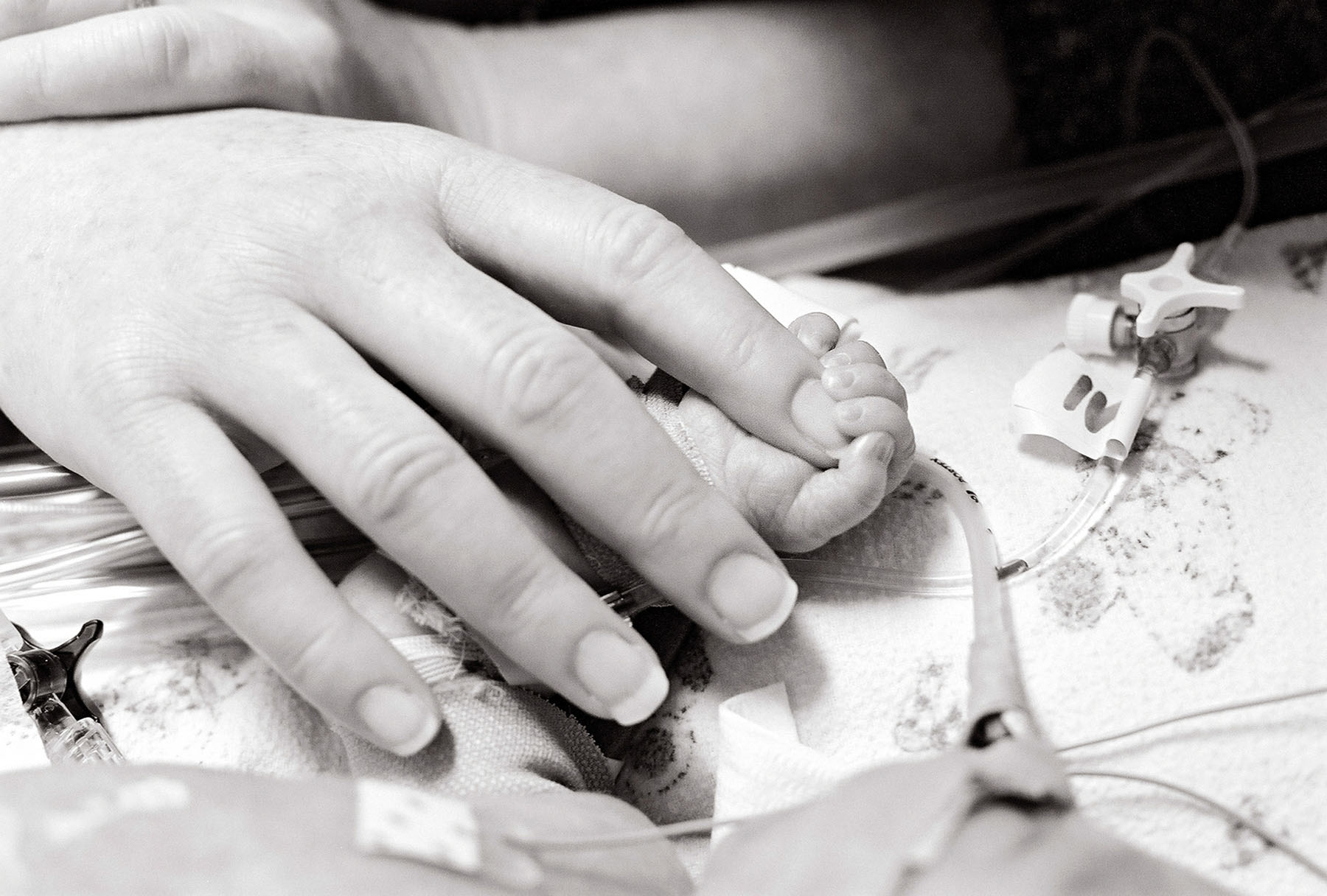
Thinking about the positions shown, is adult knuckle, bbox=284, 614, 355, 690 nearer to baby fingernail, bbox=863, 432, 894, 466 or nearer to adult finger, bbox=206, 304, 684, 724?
adult finger, bbox=206, 304, 684, 724

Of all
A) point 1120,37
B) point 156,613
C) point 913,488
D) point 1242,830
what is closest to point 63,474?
point 156,613

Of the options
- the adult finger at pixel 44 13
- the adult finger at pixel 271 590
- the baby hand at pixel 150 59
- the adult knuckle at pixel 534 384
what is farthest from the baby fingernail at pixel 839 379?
the adult finger at pixel 44 13

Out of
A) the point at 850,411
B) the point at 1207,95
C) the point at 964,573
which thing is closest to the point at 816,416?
the point at 850,411

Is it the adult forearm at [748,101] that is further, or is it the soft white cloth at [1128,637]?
the adult forearm at [748,101]

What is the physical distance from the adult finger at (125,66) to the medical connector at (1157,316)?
0.55 m

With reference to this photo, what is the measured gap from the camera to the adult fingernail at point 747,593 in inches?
21.0


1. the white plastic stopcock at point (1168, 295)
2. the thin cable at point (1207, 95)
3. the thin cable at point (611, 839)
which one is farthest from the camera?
the thin cable at point (1207, 95)

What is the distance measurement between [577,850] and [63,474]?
43 centimetres

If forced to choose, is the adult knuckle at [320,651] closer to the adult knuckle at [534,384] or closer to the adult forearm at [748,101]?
the adult knuckle at [534,384]

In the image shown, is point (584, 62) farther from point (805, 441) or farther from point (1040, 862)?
point (1040, 862)

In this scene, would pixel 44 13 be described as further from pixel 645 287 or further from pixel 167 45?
Result: pixel 645 287

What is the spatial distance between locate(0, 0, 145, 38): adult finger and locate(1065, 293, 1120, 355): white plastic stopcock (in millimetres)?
642

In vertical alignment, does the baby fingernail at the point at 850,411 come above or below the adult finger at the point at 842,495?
above

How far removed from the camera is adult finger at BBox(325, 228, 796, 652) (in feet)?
1.73
